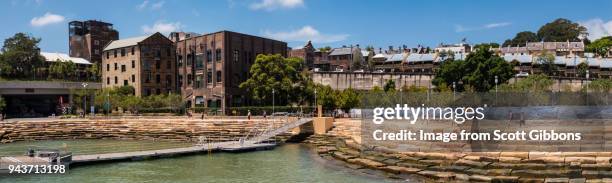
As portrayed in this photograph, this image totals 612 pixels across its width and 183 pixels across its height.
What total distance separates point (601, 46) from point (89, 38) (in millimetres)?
145703

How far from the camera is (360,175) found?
1318 inches

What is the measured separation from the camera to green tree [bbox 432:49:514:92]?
95562 mm

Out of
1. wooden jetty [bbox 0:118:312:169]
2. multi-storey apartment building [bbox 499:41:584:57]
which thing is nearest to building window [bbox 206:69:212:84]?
wooden jetty [bbox 0:118:312:169]

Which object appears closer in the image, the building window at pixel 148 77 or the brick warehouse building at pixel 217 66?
the brick warehouse building at pixel 217 66

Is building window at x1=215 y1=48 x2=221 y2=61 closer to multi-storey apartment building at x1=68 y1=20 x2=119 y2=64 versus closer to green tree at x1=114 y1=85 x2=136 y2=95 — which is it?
green tree at x1=114 y1=85 x2=136 y2=95

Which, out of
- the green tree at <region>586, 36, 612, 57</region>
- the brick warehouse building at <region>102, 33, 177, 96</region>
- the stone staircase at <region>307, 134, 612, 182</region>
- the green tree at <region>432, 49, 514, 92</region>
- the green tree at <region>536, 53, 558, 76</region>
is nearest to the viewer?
the stone staircase at <region>307, 134, 612, 182</region>

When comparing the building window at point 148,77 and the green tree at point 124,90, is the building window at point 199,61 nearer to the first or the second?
the building window at point 148,77

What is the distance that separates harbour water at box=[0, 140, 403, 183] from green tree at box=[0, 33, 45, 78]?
7449 cm

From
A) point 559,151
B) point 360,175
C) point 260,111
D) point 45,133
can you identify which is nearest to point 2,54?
point 45,133

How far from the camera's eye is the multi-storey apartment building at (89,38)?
125356 mm

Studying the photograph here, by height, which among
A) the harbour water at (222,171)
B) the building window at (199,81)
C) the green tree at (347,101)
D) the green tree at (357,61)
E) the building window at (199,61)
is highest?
the green tree at (357,61)

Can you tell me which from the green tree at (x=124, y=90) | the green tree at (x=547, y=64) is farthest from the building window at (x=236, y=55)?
the green tree at (x=547, y=64)

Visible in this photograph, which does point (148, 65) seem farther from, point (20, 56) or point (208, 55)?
point (20, 56)

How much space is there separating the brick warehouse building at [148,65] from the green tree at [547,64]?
255 ft
